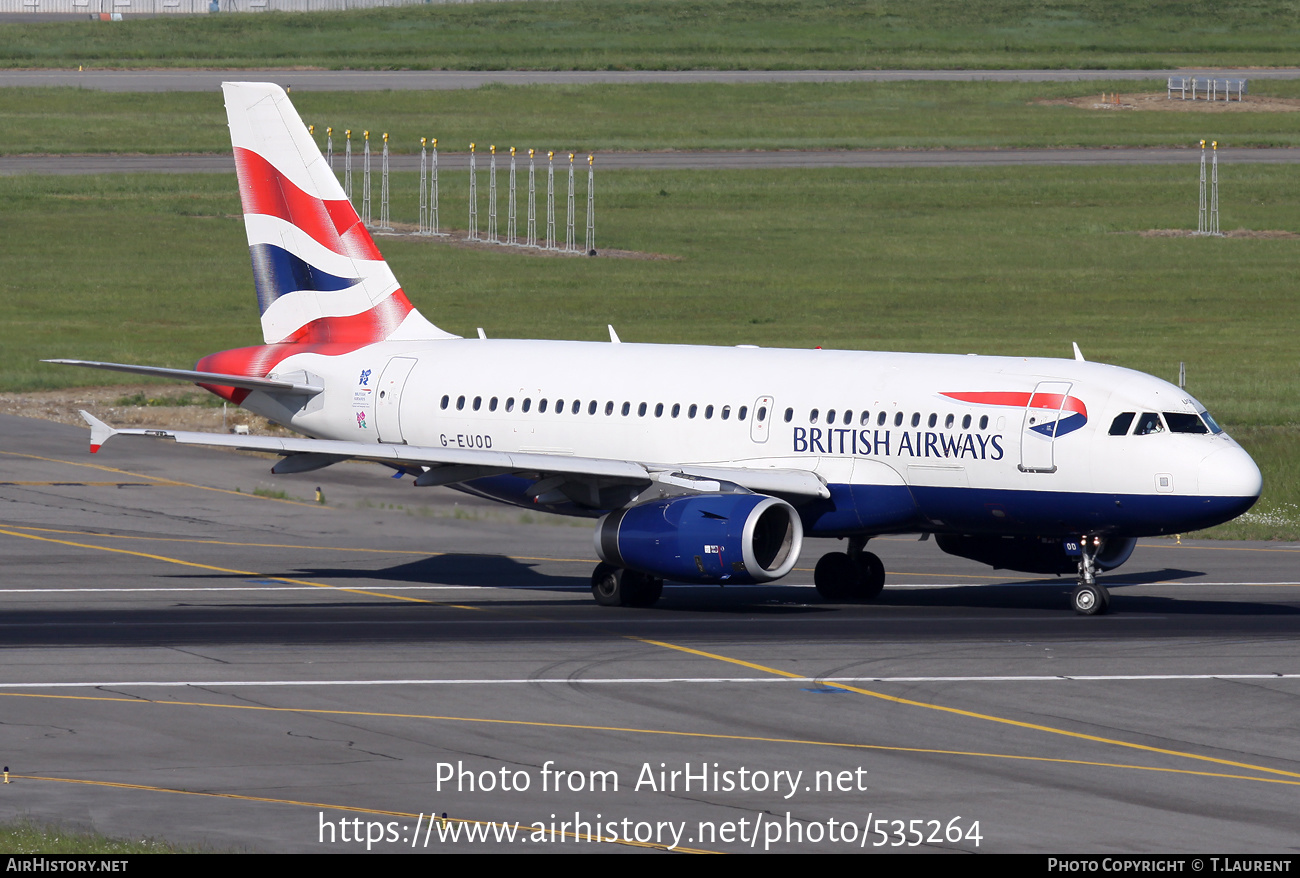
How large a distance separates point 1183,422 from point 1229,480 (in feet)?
4.52

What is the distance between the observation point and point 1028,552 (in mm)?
35094

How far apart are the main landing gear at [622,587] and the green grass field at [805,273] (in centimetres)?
2149

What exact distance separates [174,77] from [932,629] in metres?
109

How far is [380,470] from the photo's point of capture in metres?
50.6

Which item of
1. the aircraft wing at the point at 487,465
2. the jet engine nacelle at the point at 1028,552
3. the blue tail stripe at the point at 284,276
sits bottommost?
the jet engine nacelle at the point at 1028,552

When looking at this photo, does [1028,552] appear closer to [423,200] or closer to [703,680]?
[703,680]

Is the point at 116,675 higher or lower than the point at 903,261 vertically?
lower

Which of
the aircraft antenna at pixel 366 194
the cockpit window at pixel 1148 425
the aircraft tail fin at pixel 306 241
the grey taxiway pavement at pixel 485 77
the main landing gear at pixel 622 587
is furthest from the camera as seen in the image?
the grey taxiway pavement at pixel 485 77

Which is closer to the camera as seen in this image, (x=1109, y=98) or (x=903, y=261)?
(x=903, y=261)

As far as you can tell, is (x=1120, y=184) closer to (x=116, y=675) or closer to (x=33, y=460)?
(x=33, y=460)

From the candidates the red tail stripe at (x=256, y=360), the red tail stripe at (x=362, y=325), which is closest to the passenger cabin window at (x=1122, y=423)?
the red tail stripe at (x=362, y=325)

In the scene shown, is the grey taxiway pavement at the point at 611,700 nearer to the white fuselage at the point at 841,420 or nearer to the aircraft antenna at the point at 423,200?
the white fuselage at the point at 841,420

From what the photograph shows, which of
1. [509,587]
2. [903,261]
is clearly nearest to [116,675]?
[509,587]

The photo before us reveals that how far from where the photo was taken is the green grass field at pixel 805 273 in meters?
68.4
